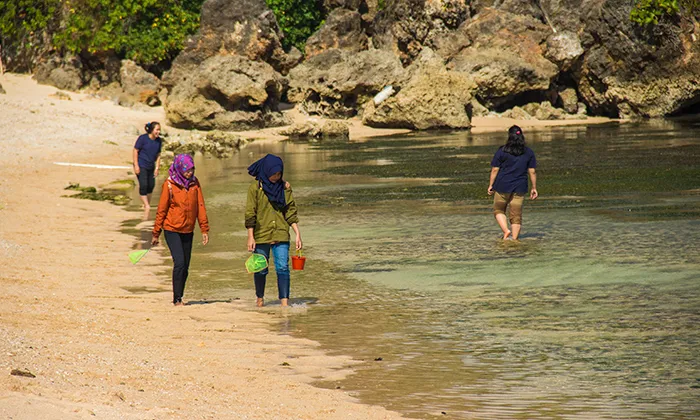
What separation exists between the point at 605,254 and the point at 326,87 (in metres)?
27.1

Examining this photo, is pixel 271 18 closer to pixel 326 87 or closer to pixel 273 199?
pixel 326 87

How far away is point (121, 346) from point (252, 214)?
7.67ft

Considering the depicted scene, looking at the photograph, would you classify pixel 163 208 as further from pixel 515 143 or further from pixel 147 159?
pixel 147 159

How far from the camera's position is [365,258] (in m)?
12.3

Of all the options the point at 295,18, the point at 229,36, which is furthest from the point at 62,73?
the point at 295,18

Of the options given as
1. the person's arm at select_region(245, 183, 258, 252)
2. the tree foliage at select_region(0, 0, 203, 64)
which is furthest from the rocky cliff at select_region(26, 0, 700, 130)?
the person's arm at select_region(245, 183, 258, 252)

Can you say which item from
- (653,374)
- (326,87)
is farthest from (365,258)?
(326,87)

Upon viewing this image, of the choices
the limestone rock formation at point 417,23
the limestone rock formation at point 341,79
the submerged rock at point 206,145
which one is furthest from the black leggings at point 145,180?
the limestone rock formation at point 417,23

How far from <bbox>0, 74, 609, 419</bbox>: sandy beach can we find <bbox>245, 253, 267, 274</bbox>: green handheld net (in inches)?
17.5

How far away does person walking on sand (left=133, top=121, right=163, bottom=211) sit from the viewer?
55.5ft

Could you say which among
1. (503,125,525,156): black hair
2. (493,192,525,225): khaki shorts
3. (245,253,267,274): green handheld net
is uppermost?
(503,125,525,156): black hair

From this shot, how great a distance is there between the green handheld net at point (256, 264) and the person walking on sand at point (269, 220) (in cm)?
11

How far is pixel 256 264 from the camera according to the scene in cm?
958

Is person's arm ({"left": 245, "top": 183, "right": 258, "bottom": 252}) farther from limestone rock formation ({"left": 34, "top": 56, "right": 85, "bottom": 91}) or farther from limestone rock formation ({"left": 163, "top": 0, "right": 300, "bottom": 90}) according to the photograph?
limestone rock formation ({"left": 34, "top": 56, "right": 85, "bottom": 91})
